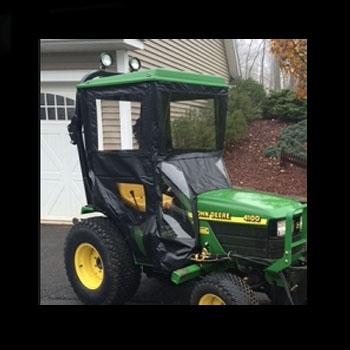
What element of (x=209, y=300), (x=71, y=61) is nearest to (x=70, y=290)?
(x=209, y=300)

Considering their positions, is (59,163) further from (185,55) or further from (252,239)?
(252,239)

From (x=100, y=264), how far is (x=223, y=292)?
5.40 ft

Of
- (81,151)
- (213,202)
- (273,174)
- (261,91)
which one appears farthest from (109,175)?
(261,91)

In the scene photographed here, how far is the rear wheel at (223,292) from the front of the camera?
3270mm

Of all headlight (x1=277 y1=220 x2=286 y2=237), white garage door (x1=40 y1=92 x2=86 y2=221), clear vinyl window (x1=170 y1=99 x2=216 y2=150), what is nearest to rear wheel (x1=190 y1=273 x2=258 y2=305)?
headlight (x1=277 y1=220 x2=286 y2=237)

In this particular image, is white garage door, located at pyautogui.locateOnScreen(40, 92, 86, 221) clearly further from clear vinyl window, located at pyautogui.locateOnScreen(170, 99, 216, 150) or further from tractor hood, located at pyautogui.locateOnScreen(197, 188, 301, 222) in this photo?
tractor hood, located at pyautogui.locateOnScreen(197, 188, 301, 222)

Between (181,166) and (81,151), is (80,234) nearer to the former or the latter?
(81,151)

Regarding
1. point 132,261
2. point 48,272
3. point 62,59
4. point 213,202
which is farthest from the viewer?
point 62,59

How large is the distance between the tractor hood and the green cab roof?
3.78 feet

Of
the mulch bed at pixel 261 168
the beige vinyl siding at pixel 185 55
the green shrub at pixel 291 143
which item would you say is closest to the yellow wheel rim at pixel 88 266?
the beige vinyl siding at pixel 185 55

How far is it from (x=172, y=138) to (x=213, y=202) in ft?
3.01

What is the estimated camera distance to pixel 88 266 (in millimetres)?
4473

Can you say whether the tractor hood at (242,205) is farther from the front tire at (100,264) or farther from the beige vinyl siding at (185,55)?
the beige vinyl siding at (185,55)

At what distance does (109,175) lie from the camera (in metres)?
4.16
